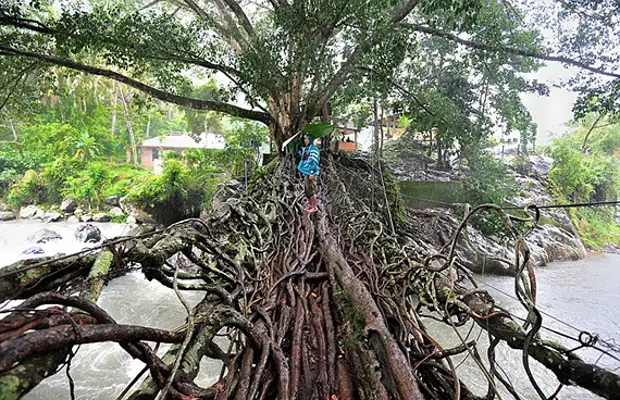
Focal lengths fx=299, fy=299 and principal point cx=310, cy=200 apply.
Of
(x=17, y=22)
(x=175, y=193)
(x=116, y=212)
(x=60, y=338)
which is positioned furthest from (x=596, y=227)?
(x=116, y=212)

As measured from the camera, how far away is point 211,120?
12352mm

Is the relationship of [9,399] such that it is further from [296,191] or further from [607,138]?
[607,138]

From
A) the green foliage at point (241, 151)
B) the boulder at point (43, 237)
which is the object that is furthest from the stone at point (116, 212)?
the green foliage at point (241, 151)

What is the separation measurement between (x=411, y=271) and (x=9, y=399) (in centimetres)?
122

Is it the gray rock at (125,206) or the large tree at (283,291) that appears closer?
the large tree at (283,291)

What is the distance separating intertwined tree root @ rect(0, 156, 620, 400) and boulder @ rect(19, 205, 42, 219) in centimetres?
1084

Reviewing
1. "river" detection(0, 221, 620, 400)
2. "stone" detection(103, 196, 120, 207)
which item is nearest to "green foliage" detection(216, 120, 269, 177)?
"river" detection(0, 221, 620, 400)

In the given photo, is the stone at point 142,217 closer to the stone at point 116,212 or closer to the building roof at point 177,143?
the stone at point 116,212

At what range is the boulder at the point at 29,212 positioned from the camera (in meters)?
9.14

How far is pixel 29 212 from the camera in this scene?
9.24 metres

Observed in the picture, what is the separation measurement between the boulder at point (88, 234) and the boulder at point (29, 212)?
3.43 m

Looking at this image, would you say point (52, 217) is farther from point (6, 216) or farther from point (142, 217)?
point (142, 217)

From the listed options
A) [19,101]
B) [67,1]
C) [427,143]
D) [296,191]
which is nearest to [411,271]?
[296,191]

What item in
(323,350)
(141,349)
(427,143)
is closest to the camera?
(141,349)
